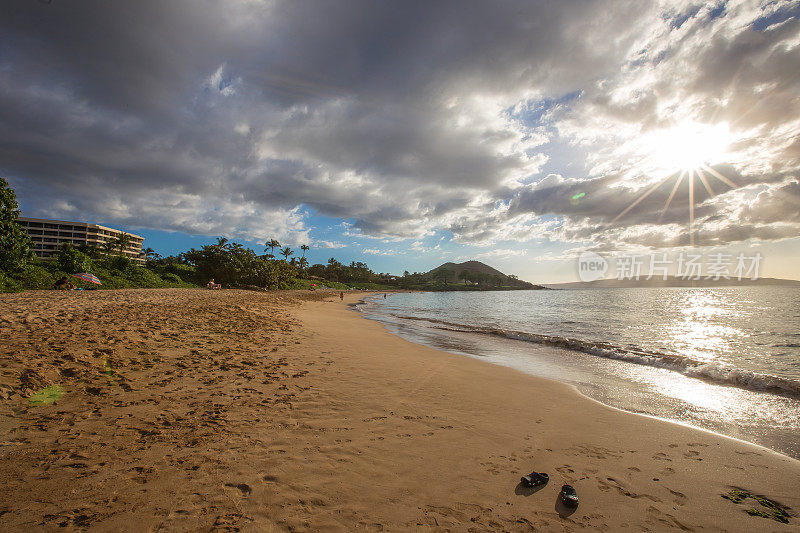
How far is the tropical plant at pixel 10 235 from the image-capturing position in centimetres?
2261

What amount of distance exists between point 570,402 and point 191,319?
1371 cm

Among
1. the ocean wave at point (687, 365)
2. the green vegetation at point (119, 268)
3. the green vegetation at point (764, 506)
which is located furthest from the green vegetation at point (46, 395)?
the green vegetation at point (119, 268)

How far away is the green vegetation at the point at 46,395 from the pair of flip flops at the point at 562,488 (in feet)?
24.7

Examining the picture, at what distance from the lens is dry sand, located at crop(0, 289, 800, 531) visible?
3.13 metres

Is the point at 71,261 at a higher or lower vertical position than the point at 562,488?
higher

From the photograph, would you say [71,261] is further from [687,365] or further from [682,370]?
[687,365]

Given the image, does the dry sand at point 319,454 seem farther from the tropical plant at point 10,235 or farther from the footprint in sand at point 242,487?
the tropical plant at point 10,235

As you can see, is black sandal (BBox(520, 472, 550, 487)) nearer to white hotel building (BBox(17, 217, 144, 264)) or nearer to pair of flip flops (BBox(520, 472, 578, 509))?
pair of flip flops (BBox(520, 472, 578, 509))

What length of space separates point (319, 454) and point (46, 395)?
4947 millimetres

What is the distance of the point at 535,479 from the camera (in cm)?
396

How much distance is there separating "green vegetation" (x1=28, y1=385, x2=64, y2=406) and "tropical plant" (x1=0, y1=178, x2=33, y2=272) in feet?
97.8

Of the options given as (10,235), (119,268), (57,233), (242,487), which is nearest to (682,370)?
(242,487)

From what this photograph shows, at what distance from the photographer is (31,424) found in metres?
4.26

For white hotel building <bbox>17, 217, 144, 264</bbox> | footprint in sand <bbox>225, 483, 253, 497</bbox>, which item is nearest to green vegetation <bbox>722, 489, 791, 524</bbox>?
footprint in sand <bbox>225, 483, 253, 497</bbox>
